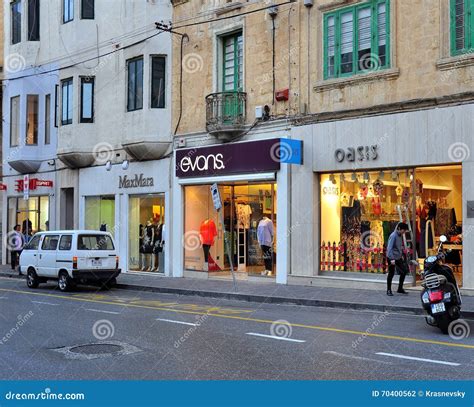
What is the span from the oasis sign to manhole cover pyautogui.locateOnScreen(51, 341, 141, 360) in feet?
30.9

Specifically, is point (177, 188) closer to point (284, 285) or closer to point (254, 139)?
point (254, 139)

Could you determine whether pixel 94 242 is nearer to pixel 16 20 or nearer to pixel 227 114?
pixel 227 114

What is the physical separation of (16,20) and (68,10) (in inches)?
182

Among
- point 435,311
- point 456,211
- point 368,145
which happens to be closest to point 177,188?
point 368,145

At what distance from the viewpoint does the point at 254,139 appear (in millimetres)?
19344

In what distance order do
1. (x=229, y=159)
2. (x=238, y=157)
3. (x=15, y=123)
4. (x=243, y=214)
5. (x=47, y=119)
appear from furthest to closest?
(x=15, y=123) → (x=47, y=119) → (x=243, y=214) → (x=229, y=159) → (x=238, y=157)

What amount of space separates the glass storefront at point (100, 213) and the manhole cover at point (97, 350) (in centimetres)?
1555

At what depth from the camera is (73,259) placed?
17.9 meters

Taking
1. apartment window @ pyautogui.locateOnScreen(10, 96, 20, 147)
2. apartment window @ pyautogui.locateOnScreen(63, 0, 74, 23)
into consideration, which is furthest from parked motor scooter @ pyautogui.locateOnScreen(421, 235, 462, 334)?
apartment window @ pyautogui.locateOnScreen(10, 96, 20, 147)

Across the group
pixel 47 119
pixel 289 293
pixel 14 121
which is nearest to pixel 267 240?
pixel 289 293

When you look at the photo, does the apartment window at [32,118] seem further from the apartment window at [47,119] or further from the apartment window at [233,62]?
the apartment window at [233,62]

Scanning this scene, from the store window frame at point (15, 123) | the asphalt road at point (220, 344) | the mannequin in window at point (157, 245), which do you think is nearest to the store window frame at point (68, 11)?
the store window frame at point (15, 123)

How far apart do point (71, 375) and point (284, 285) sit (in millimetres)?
11125

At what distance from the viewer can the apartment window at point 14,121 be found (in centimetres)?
2894
